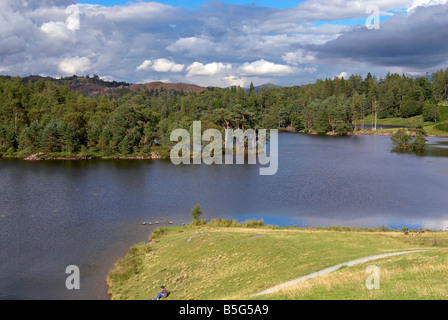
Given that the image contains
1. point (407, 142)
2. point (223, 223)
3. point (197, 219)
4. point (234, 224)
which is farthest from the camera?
point (407, 142)

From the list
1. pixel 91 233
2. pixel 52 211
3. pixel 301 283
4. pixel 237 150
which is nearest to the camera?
pixel 301 283

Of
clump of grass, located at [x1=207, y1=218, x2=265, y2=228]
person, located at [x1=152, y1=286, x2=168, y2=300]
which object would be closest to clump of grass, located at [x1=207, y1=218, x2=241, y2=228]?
clump of grass, located at [x1=207, y1=218, x2=265, y2=228]

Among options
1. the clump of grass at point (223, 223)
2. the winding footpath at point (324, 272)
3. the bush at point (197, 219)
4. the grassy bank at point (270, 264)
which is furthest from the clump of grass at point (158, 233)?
the winding footpath at point (324, 272)

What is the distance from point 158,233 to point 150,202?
13983mm

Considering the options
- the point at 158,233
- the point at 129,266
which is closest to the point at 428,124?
the point at 158,233

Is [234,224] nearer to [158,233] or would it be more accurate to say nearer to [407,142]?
[158,233]

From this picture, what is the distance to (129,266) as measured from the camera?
2934 cm

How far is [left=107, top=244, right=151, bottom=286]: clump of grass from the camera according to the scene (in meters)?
27.8

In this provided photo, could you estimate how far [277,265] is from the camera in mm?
25156

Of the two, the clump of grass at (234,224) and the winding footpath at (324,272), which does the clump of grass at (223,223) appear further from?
the winding footpath at (324,272)

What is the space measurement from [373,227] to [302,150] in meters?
68.8

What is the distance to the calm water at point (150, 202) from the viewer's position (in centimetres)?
3181
